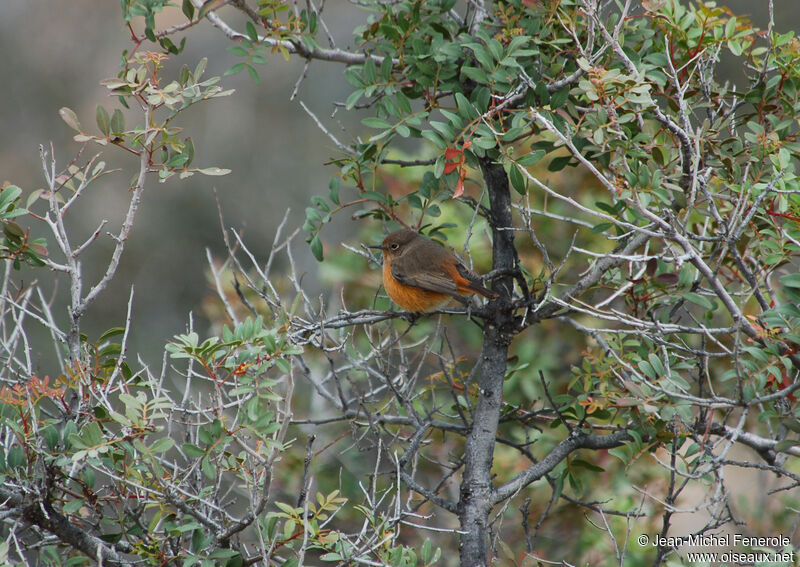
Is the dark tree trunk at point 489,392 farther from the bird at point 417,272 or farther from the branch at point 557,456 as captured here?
the bird at point 417,272

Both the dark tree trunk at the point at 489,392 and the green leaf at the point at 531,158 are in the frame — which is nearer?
the green leaf at the point at 531,158

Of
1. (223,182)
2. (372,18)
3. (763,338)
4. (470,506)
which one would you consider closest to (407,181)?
(372,18)

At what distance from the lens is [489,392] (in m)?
3.15

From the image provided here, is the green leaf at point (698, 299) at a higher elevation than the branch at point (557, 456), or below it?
higher

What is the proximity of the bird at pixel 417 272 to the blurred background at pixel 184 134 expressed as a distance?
22.3ft

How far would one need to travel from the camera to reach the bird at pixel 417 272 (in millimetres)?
4652

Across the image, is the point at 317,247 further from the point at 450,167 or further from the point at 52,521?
the point at 52,521

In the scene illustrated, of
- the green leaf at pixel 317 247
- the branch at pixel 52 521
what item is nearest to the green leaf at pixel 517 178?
the green leaf at pixel 317 247

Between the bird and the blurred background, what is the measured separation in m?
6.79

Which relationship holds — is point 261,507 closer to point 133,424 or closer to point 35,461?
point 133,424

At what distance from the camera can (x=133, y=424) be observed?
2.35 m

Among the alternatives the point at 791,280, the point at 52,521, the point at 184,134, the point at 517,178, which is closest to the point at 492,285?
the point at 517,178

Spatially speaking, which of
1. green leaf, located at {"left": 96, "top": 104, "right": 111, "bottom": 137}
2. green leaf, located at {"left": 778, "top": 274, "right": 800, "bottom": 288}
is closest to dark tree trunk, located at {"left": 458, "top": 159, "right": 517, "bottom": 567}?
green leaf, located at {"left": 778, "top": 274, "right": 800, "bottom": 288}

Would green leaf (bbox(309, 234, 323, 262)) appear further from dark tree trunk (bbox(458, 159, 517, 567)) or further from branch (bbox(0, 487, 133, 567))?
branch (bbox(0, 487, 133, 567))
